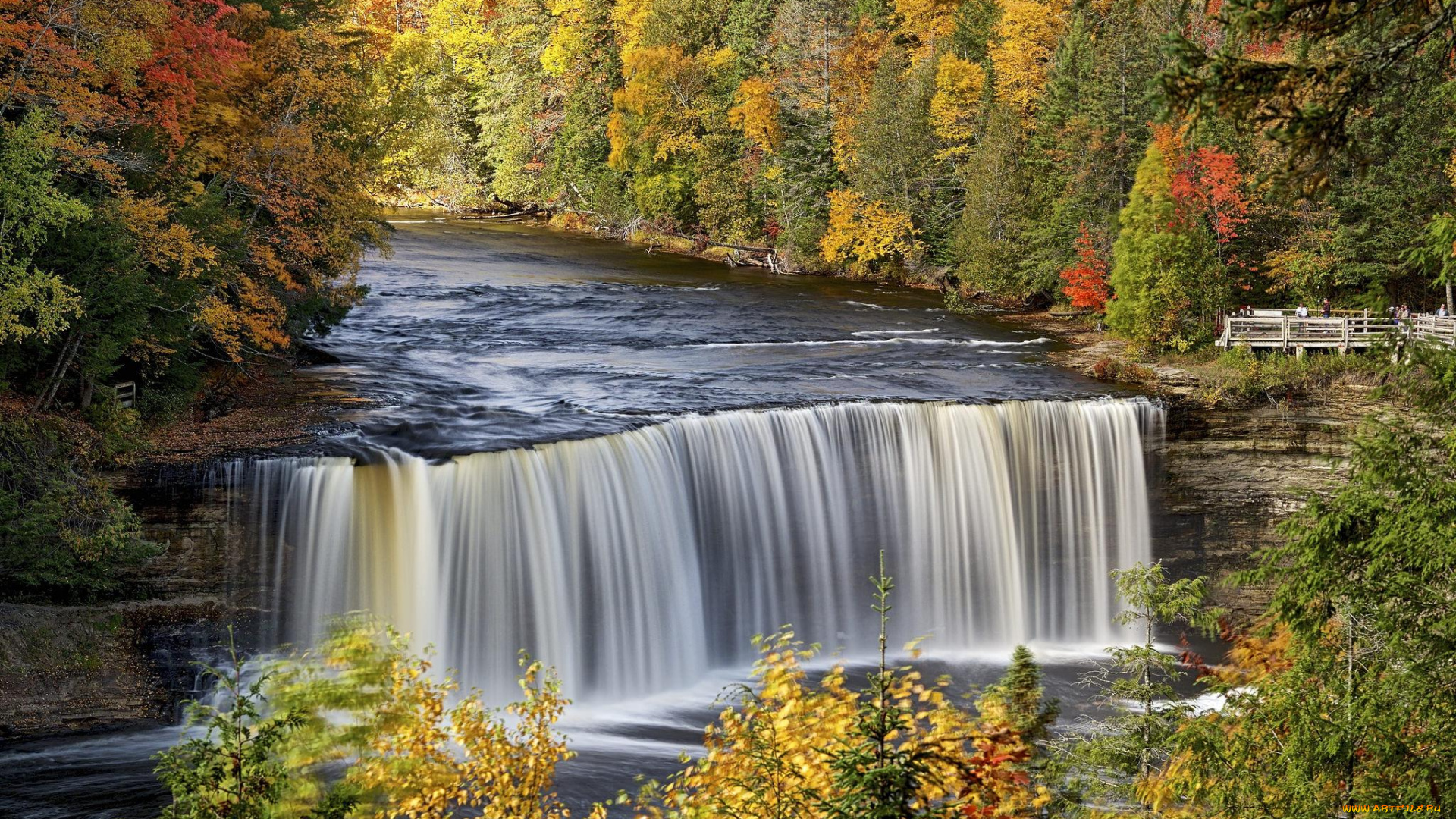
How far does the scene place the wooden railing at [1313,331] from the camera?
105ft

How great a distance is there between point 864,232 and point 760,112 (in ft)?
32.2

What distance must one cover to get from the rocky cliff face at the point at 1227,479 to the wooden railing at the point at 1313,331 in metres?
2.86

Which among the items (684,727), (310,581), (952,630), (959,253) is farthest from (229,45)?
(959,253)

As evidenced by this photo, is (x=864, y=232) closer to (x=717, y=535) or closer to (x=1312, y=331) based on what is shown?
(x=1312, y=331)

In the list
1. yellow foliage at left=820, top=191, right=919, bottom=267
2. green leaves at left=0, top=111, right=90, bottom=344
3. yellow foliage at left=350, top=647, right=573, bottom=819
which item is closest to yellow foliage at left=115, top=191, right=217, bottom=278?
green leaves at left=0, top=111, right=90, bottom=344

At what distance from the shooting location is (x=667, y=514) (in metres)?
25.4

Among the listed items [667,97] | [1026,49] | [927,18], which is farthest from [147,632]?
[667,97]

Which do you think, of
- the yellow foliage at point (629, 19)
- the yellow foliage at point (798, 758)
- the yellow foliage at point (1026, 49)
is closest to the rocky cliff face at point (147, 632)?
the yellow foliage at point (798, 758)

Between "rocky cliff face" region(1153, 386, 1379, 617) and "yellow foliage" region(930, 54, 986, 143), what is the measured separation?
24833 mm

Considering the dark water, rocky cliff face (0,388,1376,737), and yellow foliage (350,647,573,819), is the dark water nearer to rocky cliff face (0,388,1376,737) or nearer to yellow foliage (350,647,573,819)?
rocky cliff face (0,388,1376,737)

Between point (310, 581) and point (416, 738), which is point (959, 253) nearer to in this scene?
point (310, 581)

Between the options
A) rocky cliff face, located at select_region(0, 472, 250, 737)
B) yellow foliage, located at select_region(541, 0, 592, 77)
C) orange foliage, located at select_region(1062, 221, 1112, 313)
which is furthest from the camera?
yellow foliage, located at select_region(541, 0, 592, 77)

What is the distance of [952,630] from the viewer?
2794 centimetres

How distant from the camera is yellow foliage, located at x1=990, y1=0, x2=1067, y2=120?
5078cm
